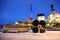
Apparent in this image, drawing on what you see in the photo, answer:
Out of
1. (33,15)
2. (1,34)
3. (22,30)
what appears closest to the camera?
(1,34)

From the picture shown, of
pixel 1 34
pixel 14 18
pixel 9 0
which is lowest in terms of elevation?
pixel 1 34

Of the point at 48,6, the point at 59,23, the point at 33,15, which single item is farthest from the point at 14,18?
the point at 59,23

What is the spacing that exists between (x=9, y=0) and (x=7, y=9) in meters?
0.13

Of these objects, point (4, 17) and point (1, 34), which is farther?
point (4, 17)

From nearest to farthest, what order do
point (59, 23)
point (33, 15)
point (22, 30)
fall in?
point (22, 30), point (59, 23), point (33, 15)

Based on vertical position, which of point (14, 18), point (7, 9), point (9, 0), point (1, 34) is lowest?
point (1, 34)

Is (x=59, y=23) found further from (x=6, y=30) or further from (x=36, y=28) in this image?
(x=6, y=30)

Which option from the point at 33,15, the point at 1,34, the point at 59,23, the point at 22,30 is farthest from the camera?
the point at 33,15

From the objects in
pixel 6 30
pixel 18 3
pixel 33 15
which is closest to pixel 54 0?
pixel 33 15

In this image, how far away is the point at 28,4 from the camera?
188 centimetres

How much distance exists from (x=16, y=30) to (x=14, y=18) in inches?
28.0

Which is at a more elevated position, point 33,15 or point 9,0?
point 9,0

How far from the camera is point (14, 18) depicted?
1.83 meters

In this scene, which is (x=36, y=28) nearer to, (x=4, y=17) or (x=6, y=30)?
(x=6, y=30)
